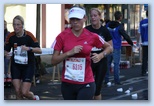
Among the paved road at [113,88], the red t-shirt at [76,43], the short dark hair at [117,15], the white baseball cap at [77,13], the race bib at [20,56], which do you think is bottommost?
the paved road at [113,88]

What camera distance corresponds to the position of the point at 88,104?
21.6 ft

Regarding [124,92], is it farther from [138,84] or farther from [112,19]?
[112,19]

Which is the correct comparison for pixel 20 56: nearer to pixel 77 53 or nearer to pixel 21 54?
pixel 21 54

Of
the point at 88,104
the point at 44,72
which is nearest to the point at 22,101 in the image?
the point at 88,104

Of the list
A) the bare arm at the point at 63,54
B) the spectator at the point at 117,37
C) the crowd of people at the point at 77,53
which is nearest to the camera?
the bare arm at the point at 63,54

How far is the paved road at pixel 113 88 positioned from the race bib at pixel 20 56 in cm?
42

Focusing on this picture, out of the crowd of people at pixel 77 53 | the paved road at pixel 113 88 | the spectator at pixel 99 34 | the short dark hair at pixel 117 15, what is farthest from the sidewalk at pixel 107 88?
the short dark hair at pixel 117 15

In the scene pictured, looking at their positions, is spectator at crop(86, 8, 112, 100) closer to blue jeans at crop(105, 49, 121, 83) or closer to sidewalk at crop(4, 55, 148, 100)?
sidewalk at crop(4, 55, 148, 100)

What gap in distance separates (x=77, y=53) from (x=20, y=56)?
1492 mm

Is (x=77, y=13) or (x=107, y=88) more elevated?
A: (x=77, y=13)

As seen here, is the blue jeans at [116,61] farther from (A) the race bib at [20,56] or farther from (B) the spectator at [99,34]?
(A) the race bib at [20,56]

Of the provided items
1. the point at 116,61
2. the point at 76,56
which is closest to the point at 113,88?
the point at 116,61

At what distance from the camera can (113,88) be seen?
823 cm

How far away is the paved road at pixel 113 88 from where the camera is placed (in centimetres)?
703
